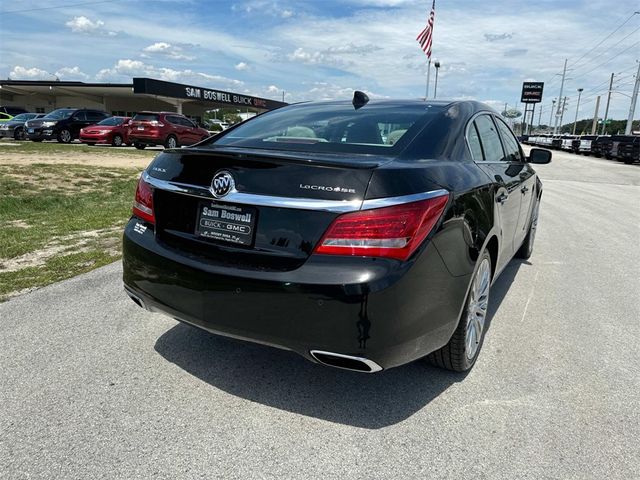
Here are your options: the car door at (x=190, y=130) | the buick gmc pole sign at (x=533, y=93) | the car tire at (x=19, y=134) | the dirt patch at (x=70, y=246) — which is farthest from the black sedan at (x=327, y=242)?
the buick gmc pole sign at (x=533, y=93)

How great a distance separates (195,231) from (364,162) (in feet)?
3.11

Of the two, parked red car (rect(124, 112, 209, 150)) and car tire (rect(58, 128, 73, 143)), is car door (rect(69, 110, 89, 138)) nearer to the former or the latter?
car tire (rect(58, 128, 73, 143))

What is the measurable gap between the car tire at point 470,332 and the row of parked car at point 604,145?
16975 millimetres

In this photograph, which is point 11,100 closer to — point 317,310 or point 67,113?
point 67,113

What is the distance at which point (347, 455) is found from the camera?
226 cm

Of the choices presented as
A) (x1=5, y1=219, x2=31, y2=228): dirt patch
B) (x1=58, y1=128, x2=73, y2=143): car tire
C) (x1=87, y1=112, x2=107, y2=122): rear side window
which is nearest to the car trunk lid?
(x1=5, y1=219, x2=31, y2=228): dirt patch

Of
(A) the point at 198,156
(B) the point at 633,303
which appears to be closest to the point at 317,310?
(A) the point at 198,156

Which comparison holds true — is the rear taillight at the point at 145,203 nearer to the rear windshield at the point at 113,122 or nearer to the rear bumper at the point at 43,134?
the rear windshield at the point at 113,122

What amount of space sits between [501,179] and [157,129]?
64.0 feet

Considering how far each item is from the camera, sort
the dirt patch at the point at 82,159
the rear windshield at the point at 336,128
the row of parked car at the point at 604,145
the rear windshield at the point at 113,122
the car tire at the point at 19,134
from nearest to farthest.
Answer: the rear windshield at the point at 336,128 → the dirt patch at the point at 82,159 → the rear windshield at the point at 113,122 → the car tire at the point at 19,134 → the row of parked car at the point at 604,145

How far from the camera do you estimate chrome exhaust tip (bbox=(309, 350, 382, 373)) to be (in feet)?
7.39

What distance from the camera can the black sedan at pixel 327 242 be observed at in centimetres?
219

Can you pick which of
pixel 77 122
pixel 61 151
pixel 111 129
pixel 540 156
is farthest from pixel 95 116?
pixel 540 156

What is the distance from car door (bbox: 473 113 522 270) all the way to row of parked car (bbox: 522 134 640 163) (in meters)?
15.8
